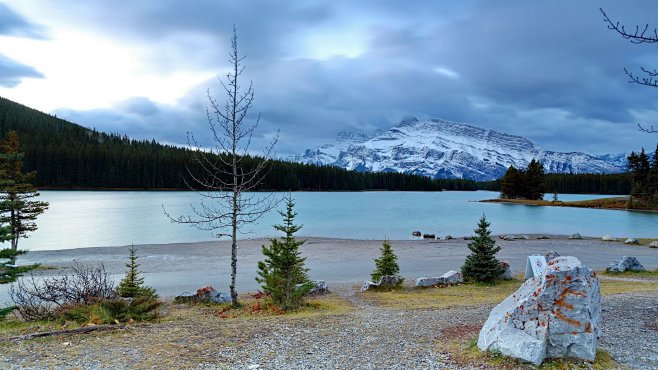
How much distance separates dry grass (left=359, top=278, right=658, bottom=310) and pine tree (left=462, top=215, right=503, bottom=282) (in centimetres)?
60

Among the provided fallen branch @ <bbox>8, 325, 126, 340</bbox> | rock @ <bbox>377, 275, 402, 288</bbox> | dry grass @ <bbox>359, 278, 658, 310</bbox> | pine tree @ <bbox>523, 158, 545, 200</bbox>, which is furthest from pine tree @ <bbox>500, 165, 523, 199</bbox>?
fallen branch @ <bbox>8, 325, 126, 340</bbox>

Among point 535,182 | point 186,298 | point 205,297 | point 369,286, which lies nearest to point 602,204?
point 535,182

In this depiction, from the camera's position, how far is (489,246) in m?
20.8

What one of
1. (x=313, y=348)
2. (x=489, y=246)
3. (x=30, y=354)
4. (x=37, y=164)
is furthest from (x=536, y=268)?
(x=37, y=164)

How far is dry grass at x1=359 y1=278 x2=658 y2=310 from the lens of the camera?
15867 mm

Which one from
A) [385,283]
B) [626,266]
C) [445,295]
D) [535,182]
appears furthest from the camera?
[535,182]

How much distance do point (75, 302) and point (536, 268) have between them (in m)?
14.0

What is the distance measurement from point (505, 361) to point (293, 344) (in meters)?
4.12

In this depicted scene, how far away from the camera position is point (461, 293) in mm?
18156

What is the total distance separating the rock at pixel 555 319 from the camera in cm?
736

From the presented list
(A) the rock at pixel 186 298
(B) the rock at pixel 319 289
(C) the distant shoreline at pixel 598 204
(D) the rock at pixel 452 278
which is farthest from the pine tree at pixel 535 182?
(A) the rock at pixel 186 298

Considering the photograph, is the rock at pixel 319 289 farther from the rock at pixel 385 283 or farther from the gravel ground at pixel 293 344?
the gravel ground at pixel 293 344

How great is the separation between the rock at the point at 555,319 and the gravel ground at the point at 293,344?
0.79m

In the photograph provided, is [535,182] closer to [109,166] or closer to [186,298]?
[186,298]
